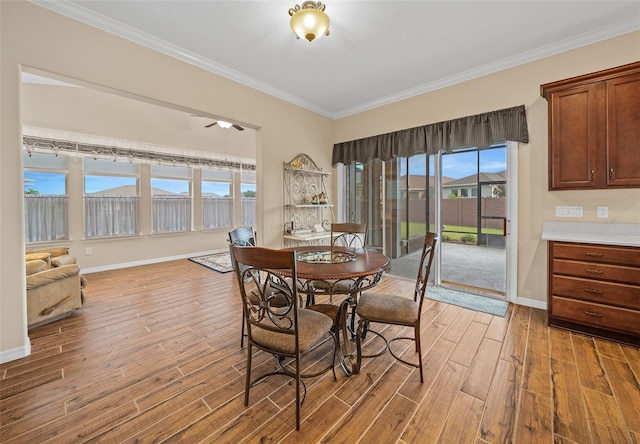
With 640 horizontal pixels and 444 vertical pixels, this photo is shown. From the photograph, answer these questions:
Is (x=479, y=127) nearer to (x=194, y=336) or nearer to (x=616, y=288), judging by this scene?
(x=616, y=288)

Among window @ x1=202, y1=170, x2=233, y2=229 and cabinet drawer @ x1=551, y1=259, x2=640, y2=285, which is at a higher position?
window @ x1=202, y1=170, x2=233, y2=229

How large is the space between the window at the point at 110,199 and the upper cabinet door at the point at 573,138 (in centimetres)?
702

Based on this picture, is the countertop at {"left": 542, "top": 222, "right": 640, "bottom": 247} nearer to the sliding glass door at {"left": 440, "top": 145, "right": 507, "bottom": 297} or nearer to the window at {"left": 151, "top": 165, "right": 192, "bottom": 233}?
the sliding glass door at {"left": 440, "top": 145, "right": 507, "bottom": 297}

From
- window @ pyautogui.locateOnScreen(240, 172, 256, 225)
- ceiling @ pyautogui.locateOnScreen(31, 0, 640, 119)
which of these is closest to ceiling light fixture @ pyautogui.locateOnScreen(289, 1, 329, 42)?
ceiling @ pyautogui.locateOnScreen(31, 0, 640, 119)

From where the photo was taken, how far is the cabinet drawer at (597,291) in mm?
2227

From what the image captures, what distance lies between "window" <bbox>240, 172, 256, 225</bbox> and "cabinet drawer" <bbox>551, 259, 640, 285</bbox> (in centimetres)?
662

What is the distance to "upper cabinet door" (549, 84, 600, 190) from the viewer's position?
2.54m

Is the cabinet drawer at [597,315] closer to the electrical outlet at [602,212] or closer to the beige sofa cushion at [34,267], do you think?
the electrical outlet at [602,212]

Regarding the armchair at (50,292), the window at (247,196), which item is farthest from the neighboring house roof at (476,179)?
the window at (247,196)

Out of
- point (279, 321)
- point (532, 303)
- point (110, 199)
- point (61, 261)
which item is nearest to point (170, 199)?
point (110, 199)

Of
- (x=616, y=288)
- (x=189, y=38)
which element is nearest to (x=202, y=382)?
(x=189, y=38)

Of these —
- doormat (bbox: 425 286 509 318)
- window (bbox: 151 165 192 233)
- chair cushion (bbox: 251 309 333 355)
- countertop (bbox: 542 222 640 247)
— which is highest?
window (bbox: 151 165 192 233)

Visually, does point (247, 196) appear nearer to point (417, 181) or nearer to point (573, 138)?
point (417, 181)

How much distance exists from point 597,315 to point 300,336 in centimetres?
279
